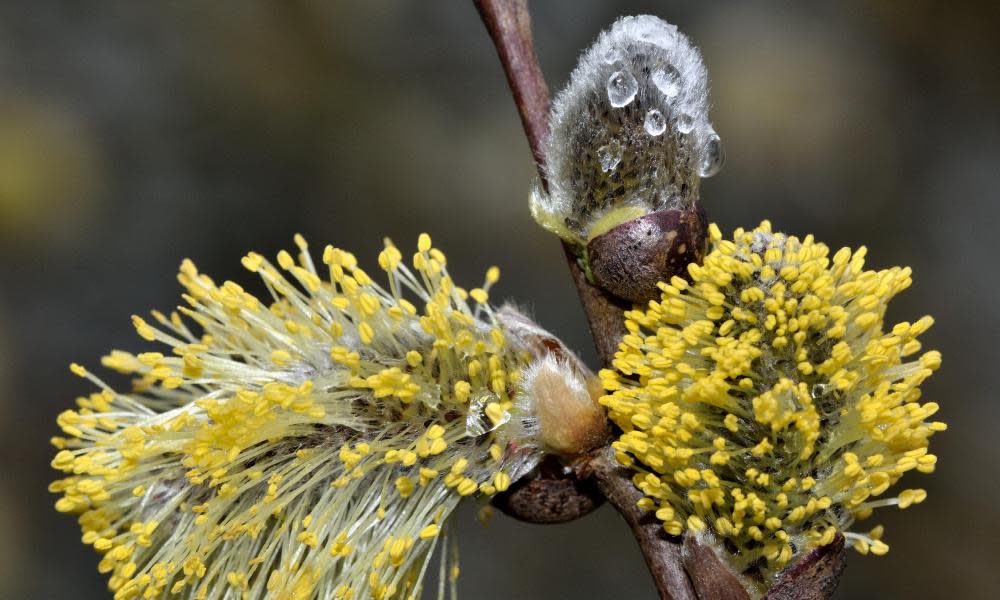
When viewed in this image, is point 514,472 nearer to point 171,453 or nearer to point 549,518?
point 549,518

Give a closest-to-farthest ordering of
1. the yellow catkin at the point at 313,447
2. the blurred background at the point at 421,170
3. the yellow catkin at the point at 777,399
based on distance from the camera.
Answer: the yellow catkin at the point at 777,399 → the yellow catkin at the point at 313,447 → the blurred background at the point at 421,170

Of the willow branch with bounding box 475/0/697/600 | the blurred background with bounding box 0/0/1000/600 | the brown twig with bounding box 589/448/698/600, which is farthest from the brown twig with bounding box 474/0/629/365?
the blurred background with bounding box 0/0/1000/600

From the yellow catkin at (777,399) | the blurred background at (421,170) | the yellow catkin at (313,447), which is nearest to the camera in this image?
the yellow catkin at (777,399)

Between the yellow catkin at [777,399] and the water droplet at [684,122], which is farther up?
the water droplet at [684,122]

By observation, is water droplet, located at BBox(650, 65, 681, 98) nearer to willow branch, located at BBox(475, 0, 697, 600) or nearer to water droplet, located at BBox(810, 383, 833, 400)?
willow branch, located at BBox(475, 0, 697, 600)

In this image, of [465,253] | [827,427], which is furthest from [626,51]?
[465,253]

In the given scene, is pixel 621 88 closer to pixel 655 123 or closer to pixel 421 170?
pixel 655 123

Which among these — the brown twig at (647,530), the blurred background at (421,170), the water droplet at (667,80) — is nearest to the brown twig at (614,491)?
the brown twig at (647,530)

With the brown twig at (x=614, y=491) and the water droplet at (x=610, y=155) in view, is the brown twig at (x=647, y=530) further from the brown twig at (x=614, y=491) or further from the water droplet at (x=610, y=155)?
the water droplet at (x=610, y=155)
